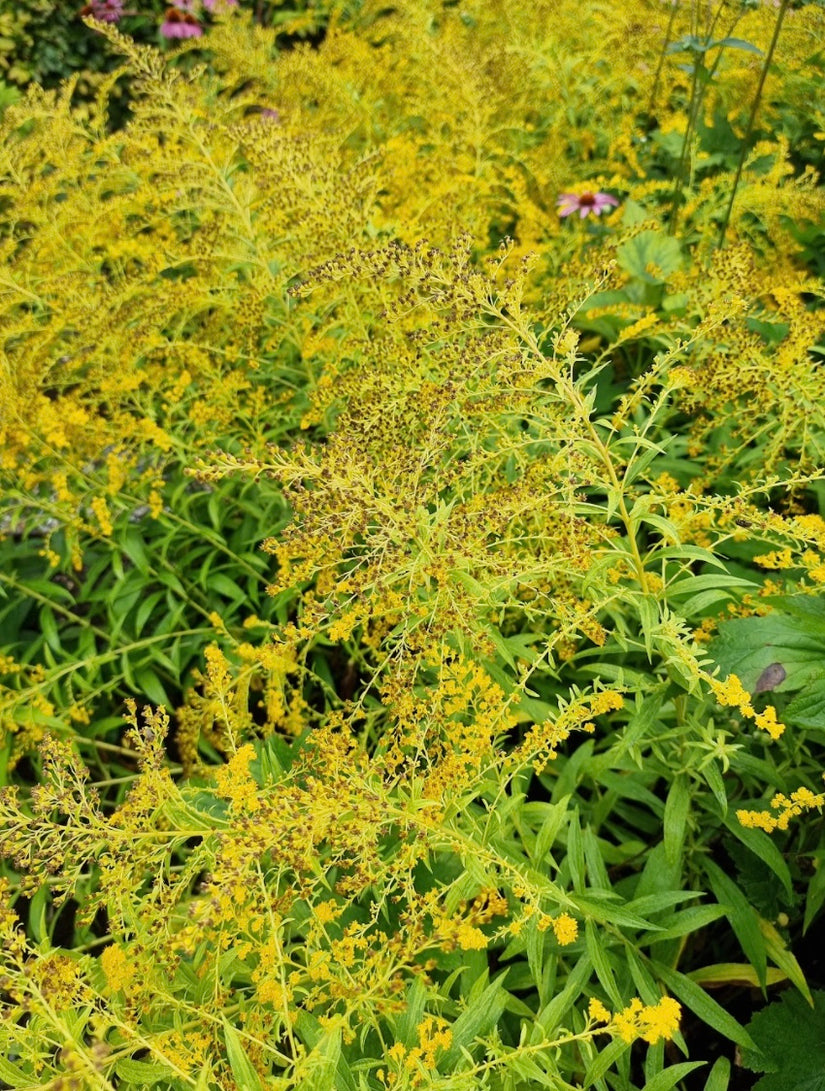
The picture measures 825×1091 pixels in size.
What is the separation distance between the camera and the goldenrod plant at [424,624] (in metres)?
1.54

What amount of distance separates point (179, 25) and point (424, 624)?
5862mm

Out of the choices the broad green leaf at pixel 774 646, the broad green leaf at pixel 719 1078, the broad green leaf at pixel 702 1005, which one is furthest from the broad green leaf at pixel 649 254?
the broad green leaf at pixel 719 1078

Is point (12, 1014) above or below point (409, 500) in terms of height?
below

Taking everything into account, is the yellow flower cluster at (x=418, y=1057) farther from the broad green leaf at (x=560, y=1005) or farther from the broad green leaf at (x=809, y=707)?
the broad green leaf at (x=809, y=707)

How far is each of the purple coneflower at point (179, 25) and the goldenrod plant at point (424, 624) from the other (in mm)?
2280

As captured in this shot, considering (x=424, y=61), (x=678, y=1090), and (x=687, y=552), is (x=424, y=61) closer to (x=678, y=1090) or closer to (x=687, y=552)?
(x=687, y=552)

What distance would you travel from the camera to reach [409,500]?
1.66 m

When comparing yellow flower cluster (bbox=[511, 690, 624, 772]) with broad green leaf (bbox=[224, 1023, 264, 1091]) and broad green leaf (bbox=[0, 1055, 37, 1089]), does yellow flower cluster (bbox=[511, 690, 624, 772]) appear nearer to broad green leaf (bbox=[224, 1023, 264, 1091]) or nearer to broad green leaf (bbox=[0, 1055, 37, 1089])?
broad green leaf (bbox=[224, 1023, 264, 1091])

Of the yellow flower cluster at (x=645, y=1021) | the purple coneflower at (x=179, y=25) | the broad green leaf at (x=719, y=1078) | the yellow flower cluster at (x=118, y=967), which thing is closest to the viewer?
the yellow flower cluster at (x=645, y=1021)

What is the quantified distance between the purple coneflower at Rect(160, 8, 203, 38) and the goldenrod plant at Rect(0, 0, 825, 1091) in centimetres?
228

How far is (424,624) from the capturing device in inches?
77.9

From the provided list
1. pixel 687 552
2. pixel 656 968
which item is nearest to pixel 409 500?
pixel 687 552

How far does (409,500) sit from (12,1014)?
1.03 metres

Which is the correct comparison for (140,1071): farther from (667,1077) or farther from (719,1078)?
(719,1078)
